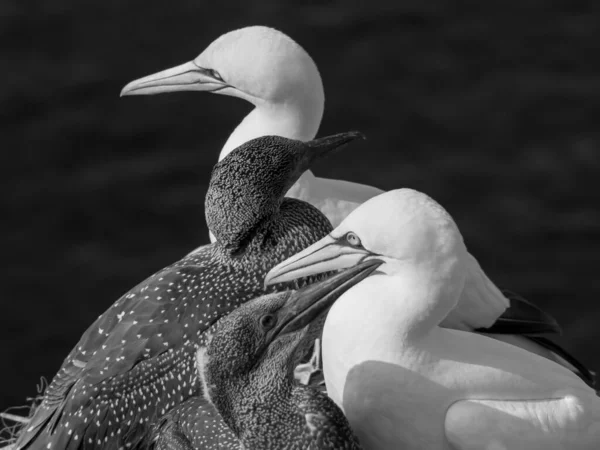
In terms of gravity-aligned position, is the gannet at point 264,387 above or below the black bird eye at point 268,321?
below

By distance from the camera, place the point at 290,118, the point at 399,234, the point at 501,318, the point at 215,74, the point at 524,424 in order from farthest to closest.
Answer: the point at 215,74
the point at 290,118
the point at 501,318
the point at 524,424
the point at 399,234

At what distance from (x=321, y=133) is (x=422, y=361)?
274 inches

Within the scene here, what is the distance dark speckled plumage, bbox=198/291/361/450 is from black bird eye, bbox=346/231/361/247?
0.81 metres

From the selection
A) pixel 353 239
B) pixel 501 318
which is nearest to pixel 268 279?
pixel 353 239

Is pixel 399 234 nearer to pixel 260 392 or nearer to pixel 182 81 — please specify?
pixel 260 392

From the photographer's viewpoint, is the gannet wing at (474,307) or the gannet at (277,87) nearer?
the gannet wing at (474,307)

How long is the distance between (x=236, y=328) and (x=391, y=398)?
46.3 inches

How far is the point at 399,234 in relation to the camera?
22.6 feet

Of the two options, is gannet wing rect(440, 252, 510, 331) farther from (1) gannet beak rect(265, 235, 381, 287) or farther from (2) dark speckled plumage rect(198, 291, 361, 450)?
(2) dark speckled plumage rect(198, 291, 361, 450)

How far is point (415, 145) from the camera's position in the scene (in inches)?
550

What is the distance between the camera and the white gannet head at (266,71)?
8.73 metres

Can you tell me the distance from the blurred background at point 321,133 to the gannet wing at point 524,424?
5.88 metres

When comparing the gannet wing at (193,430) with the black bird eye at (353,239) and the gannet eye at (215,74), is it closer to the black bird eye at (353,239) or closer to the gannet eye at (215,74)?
the black bird eye at (353,239)

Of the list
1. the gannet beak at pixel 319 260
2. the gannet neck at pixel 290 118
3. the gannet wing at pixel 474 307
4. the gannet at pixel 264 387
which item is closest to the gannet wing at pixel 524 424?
the gannet at pixel 264 387
